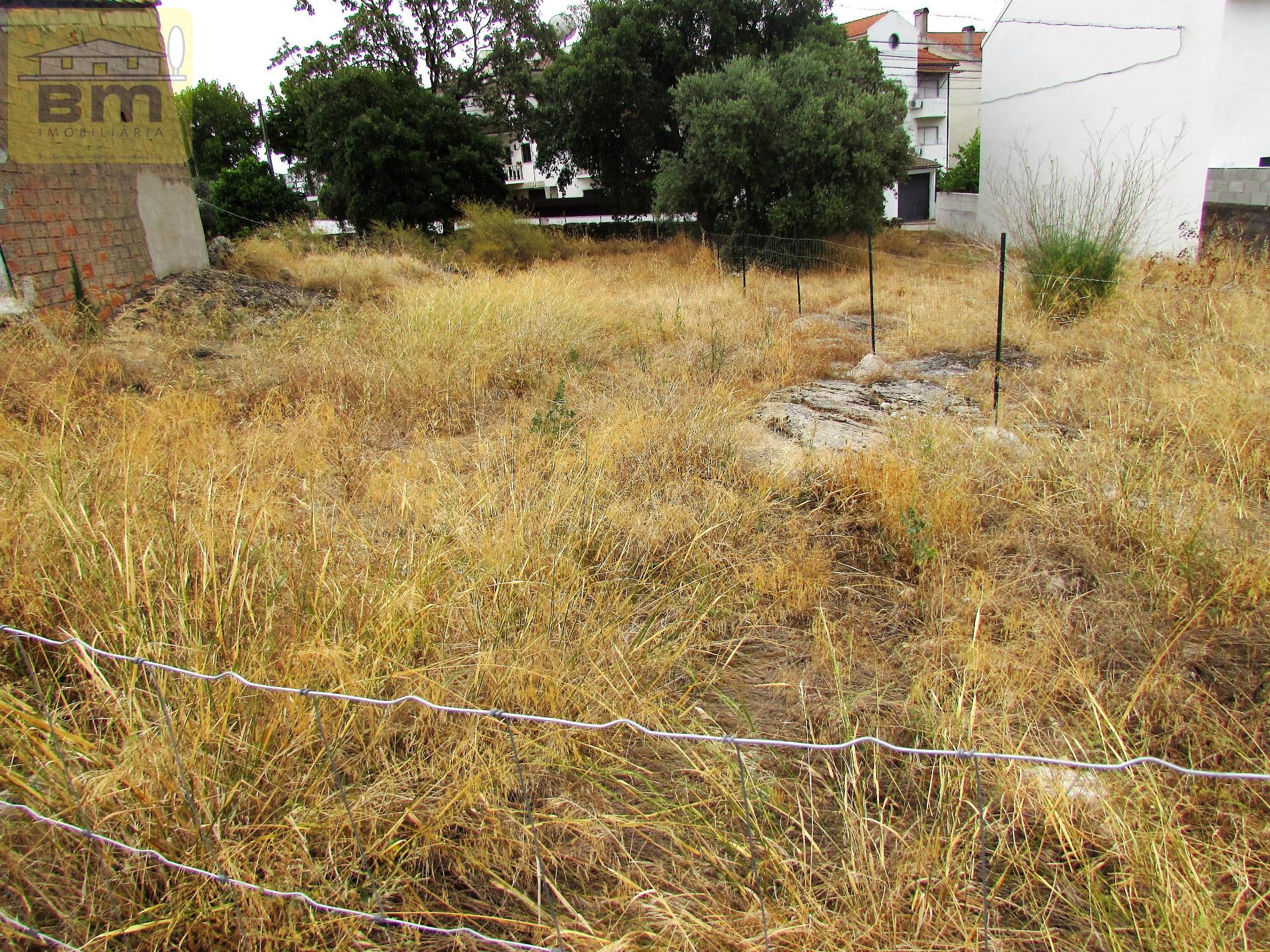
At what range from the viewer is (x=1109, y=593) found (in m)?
2.90

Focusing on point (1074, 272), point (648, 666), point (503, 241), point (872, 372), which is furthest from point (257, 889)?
point (503, 241)

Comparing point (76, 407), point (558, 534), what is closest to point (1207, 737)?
point (558, 534)

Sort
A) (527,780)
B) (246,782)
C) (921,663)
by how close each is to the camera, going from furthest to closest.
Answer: (921,663)
(527,780)
(246,782)

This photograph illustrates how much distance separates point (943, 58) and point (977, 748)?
35454 mm

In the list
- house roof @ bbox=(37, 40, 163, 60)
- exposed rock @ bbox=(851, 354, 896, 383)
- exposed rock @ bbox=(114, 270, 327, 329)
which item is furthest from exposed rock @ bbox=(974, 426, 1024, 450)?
house roof @ bbox=(37, 40, 163, 60)

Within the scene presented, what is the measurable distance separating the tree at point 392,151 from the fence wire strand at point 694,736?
1910 centimetres

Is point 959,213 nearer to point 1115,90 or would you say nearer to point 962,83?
point 1115,90

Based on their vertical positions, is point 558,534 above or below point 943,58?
below

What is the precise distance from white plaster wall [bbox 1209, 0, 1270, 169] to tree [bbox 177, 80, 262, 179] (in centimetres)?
3243

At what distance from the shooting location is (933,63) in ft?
100

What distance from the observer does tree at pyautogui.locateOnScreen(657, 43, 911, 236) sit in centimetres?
1322

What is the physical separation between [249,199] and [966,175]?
21792mm

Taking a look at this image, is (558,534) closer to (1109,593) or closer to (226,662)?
(226,662)

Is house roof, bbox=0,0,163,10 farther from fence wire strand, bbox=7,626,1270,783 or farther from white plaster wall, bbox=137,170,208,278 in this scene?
fence wire strand, bbox=7,626,1270,783
